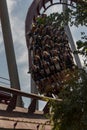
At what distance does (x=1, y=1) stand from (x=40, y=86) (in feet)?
12.6

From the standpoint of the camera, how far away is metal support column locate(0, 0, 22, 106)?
13.9 meters

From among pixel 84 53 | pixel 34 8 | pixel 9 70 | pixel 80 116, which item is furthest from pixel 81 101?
pixel 34 8

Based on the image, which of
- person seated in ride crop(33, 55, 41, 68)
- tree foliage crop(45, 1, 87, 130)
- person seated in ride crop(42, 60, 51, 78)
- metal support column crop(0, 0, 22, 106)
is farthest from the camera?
person seated in ride crop(33, 55, 41, 68)

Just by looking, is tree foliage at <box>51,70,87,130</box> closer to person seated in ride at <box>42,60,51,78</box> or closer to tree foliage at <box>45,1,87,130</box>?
tree foliage at <box>45,1,87,130</box>

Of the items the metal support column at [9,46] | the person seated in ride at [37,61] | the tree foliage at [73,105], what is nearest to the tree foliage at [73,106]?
the tree foliage at [73,105]

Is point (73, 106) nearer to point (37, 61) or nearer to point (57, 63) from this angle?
point (57, 63)

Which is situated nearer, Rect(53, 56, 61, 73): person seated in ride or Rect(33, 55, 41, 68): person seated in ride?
Rect(53, 56, 61, 73): person seated in ride

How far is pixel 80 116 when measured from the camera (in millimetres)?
6008

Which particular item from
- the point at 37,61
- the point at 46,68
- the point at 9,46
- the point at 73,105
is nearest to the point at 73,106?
the point at 73,105

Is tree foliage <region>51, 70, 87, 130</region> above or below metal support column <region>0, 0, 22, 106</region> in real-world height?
below

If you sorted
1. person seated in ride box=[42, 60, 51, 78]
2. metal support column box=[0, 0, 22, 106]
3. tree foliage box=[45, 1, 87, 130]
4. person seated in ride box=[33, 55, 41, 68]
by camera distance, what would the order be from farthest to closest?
1. person seated in ride box=[33, 55, 41, 68]
2. person seated in ride box=[42, 60, 51, 78]
3. metal support column box=[0, 0, 22, 106]
4. tree foliage box=[45, 1, 87, 130]

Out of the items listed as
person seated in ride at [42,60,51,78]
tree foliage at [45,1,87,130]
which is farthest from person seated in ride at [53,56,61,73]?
tree foliage at [45,1,87,130]

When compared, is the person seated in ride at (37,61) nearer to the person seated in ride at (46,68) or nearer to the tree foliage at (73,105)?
the person seated in ride at (46,68)

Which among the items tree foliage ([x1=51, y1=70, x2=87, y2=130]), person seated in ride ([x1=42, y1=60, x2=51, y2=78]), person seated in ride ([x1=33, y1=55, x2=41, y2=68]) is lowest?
tree foliage ([x1=51, y1=70, x2=87, y2=130])
